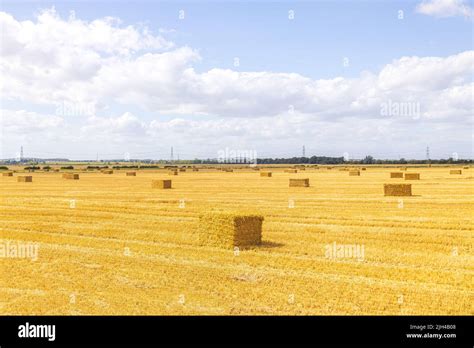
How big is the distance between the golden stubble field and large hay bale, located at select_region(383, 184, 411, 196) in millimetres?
6346

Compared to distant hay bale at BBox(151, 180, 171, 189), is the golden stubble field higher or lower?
lower

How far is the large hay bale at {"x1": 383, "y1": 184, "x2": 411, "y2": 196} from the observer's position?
97.6ft

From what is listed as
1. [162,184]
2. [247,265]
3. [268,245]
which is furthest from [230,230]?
[162,184]

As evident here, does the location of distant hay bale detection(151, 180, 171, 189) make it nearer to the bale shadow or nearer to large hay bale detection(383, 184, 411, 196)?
large hay bale detection(383, 184, 411, 196)

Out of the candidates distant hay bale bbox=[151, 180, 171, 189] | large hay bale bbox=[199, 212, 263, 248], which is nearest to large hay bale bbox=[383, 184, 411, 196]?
large hay bale bbox=[199, 212, 263, 248]

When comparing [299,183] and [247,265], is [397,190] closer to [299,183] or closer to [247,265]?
[299,183]

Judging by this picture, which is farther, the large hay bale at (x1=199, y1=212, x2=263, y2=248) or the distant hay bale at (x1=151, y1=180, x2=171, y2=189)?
the distant hay bale at (x1=151, y1=180, x2=171, y2=189)

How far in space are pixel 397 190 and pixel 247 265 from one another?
19064mm

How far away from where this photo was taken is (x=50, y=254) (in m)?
14.6

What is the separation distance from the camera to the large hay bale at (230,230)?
1545 centimetres

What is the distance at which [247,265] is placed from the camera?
513 inches
